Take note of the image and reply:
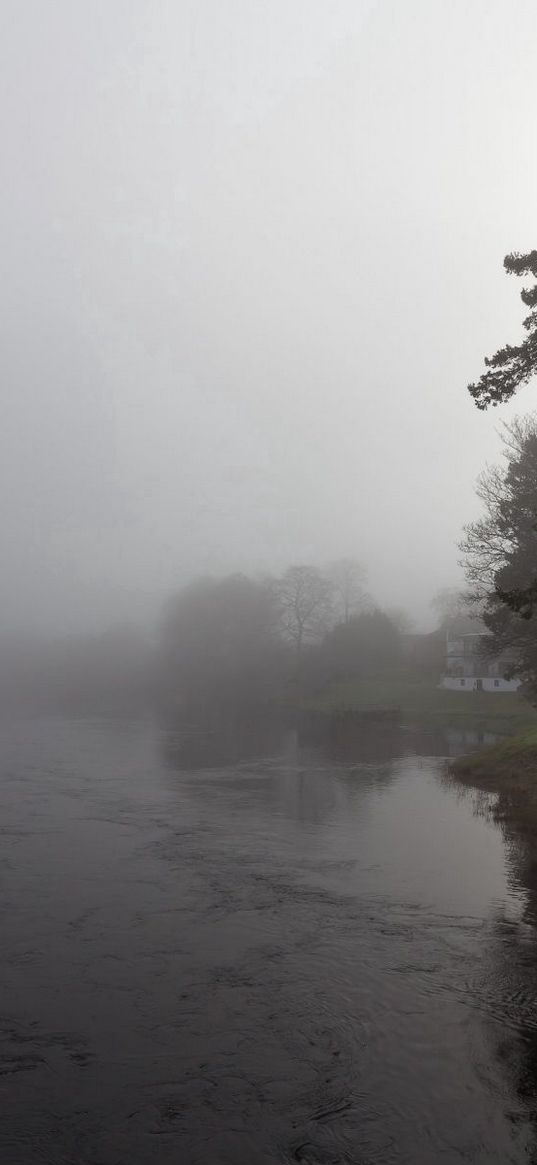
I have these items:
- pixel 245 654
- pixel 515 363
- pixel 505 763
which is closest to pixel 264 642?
pixel 245 654

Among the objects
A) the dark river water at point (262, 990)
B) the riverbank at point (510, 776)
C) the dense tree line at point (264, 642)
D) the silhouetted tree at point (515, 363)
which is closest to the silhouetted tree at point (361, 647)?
the dense tree line at point (264, 642)

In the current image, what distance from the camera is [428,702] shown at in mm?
84125

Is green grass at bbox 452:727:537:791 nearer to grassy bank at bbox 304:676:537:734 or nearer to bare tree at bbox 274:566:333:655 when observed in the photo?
grassy bank at bbox 304:676:537:734

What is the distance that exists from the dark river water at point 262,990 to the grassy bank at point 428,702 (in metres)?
40.7

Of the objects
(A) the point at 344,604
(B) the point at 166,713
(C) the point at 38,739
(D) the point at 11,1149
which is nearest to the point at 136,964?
(D) the point at 11,1149

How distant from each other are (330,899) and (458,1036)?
7646 millimetres

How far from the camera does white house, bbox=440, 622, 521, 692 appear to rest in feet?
290

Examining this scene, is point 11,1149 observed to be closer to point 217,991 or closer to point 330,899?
point 217,991

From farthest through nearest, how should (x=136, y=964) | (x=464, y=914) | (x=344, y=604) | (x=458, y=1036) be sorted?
(x=344, y=604)
(x=464, y=914)
(x=136, y=964)
(x=458, y=1036)

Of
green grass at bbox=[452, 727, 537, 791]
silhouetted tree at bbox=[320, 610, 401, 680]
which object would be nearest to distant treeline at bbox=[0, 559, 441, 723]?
silhouetted tree at bbox=[320, 610, 401, 680]

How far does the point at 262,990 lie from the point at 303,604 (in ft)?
333

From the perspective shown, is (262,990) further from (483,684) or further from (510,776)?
(483,684)

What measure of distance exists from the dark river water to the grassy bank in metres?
40.7

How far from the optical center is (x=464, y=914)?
19031 millimetres
